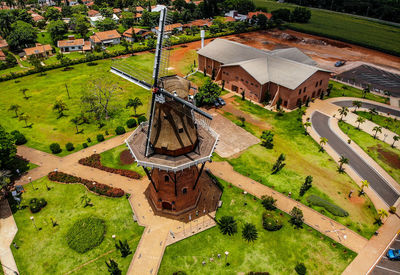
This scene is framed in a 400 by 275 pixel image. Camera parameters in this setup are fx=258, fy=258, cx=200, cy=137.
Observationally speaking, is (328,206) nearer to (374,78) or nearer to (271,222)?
(271,222)

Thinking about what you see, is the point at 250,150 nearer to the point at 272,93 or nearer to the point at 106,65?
the point at 272,93

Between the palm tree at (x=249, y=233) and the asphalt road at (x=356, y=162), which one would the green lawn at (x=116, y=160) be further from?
the asphalt road at (x=356, y=162)

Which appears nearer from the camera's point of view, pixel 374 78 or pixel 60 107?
pixel 60 107

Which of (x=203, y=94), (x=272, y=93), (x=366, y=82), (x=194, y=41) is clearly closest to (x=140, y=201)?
(x=203, y=94)

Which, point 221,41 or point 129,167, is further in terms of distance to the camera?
point 221,41

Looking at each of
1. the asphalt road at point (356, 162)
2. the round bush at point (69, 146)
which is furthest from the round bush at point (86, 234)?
the asphalt road at point (356, 162)

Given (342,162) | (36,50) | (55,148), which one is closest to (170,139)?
(55,148)

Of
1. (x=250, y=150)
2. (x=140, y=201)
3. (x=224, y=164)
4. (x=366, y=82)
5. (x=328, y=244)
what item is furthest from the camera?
(x=366, y=82)
